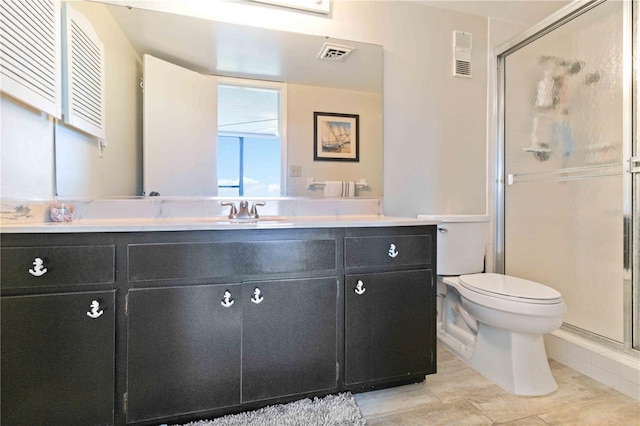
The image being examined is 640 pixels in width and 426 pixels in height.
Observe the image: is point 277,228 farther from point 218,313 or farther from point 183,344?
point 183,344

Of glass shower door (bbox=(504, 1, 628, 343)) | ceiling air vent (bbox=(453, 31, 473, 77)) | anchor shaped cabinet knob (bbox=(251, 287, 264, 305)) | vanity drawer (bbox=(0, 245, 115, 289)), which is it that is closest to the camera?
vanity drawer (bbox=(0, 245, 115, 289))

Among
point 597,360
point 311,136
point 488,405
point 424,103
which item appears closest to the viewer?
point 488,405

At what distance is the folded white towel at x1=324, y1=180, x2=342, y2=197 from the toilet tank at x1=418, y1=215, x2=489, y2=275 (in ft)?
1.89

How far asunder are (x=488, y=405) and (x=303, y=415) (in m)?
0.83

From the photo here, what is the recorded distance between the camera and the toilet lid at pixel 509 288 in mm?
1461

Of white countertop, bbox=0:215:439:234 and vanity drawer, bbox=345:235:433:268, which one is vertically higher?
white countertop, bbox=0:215:439:234

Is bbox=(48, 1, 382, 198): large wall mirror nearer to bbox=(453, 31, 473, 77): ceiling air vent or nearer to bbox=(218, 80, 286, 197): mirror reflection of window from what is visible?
bbox=(218, 80, 286, 197): mirror reflection of window

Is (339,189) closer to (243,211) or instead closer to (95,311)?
(243,211)

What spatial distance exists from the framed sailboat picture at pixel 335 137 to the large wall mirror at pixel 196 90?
0.10ft

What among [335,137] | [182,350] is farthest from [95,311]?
[335,137]

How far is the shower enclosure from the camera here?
161cm

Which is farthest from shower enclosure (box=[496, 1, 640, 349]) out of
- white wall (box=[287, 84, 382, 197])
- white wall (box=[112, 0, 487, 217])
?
white wall (box=[287, 84, 382, 197])

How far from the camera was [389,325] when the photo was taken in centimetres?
146

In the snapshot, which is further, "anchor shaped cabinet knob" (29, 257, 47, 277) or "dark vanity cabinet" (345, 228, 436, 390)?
"dark vanity cabinet" (345, 228, 436, 390)
